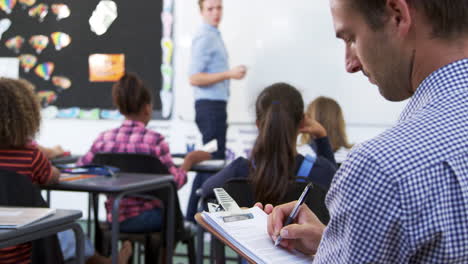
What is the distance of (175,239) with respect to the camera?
9.38 feet

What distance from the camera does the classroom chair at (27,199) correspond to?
187cm

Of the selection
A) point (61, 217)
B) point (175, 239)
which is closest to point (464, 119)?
point (61, 217)

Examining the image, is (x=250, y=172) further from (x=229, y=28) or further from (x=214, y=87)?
(x=229, y=28)

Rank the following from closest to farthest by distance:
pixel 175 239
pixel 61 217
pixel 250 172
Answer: pixel 61 217 < pixel 250 172 < pixel 175 239

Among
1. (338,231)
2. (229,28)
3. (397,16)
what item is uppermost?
(229,28)

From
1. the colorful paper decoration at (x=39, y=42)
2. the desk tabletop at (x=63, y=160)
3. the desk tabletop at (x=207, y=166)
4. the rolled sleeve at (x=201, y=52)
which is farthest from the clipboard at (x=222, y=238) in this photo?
the colorful paper decoration at (x=39, y=42)

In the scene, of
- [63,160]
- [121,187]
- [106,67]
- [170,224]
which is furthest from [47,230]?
[106,67]

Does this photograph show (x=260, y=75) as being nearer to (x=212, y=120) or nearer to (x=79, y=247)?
(x=212, y=120)

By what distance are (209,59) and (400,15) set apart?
12.2 ft

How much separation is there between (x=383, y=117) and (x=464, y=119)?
161 inches

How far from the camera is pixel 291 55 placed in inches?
190

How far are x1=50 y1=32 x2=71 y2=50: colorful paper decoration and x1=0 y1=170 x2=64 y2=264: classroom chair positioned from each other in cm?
373

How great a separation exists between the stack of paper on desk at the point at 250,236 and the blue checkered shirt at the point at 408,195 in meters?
0.28

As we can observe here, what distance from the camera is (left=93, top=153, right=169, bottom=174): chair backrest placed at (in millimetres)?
2779
